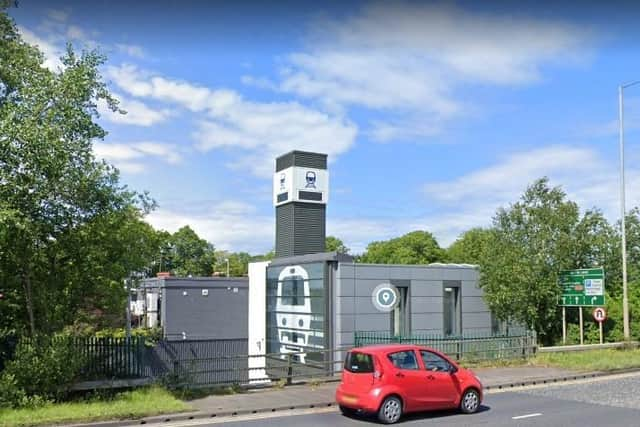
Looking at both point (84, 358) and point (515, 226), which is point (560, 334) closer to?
point (515, 226)

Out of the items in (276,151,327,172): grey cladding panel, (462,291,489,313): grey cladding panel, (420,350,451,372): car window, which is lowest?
(420,350,451,372): car window

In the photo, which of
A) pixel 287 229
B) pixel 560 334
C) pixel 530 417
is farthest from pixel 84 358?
pixel 560 334

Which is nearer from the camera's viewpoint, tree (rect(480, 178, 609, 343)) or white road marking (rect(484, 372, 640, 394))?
white road marking (rect(484, 372, 640, 394))

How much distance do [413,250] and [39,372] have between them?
73599 millimetres

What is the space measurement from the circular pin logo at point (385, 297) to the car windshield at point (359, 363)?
10.6m

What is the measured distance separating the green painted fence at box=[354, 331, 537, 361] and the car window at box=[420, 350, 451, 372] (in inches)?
306

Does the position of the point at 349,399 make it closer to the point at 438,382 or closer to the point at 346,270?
the point at 438,382

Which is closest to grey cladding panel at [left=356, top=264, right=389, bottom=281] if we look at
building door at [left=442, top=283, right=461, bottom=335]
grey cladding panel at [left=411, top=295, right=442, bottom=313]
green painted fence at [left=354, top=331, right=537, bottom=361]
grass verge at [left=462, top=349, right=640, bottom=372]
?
grey cladding panel at [left=411, top=295, right=442, bottom=313]

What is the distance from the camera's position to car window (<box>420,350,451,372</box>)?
1425cm

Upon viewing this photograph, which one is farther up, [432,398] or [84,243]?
[84,243]

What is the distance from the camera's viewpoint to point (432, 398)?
13992mm

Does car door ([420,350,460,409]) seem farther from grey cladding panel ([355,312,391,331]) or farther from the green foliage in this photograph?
the green foliage

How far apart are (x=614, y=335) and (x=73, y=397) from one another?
21.6m

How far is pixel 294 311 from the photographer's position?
26484 millimetres
